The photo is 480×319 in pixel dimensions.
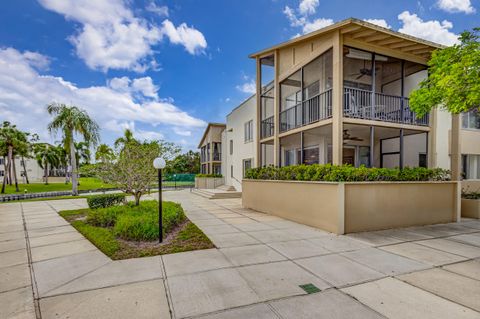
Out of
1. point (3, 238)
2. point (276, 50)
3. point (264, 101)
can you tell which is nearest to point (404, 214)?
point (276, 50)

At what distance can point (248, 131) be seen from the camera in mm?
17344

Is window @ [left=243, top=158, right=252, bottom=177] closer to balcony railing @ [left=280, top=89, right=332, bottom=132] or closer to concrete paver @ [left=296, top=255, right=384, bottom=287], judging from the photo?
balcony railing @ [left=280, top=89, right=332, bottom=132]

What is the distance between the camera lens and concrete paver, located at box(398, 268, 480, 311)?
3.16m

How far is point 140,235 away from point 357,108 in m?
8.18

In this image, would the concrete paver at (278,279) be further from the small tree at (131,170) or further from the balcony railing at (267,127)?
the balcony railing at (267,127)

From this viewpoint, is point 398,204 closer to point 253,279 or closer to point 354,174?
point 354,174

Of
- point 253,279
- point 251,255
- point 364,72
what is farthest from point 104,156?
point 364,72

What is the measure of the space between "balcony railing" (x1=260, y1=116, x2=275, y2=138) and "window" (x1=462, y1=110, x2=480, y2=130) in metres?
10.0

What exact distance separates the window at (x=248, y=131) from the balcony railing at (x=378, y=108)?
8.03 metres

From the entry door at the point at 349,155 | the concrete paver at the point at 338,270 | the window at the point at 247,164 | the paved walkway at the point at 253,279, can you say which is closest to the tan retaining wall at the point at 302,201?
the paved walkway at the point at 253,279

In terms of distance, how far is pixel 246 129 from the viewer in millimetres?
17562

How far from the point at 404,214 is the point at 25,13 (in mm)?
16219

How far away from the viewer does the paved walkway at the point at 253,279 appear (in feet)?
9.60

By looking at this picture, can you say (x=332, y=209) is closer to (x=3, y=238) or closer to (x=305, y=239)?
(x=305, y=239)
